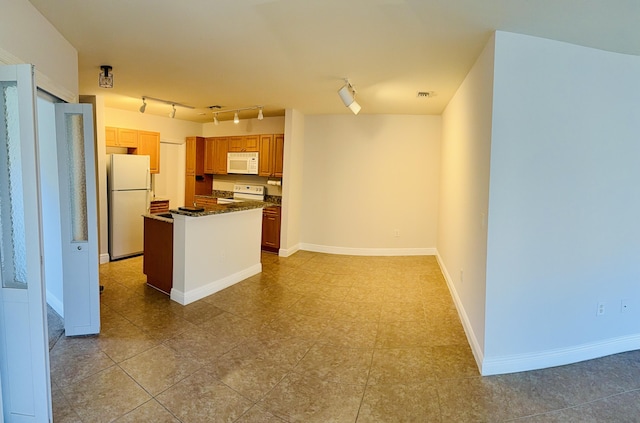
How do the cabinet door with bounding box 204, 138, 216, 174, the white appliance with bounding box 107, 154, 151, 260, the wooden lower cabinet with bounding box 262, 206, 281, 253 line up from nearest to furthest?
the white appliance with bounding box 107, 154, 151, 260 → the wooden lower cabinet with bounding box 262, 206, 281, 253 → the cabinet door with bounding box 204, 138, 216, 174

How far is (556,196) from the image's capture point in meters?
2.40

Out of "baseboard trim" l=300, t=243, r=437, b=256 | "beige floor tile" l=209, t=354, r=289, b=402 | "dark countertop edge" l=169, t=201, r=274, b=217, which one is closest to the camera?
"beige floor tile" l=209, t=354, r=289, b=402

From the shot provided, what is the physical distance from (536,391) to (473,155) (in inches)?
73.6

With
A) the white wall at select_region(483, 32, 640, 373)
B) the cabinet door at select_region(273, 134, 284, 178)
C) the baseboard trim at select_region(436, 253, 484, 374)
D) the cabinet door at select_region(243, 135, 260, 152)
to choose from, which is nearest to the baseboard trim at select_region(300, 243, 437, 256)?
the baseboard trim at select_region(436, 253, 484, 374)

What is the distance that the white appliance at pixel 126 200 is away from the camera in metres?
5.05

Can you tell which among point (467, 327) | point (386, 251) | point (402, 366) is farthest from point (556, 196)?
point (386, 251)

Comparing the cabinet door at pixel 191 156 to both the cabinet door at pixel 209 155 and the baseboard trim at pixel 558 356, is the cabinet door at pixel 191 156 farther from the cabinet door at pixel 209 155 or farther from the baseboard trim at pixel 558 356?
the baseboard trim at pixel 558 356

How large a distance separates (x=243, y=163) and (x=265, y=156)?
1.75 ft

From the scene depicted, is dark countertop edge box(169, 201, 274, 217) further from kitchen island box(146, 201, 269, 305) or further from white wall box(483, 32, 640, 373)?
white wall box(483, 32, 640, 373)

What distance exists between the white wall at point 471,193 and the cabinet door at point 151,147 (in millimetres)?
5058

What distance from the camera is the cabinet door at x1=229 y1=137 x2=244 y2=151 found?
6281 millimetres

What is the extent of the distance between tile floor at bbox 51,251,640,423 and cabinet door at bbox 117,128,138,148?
2946mm

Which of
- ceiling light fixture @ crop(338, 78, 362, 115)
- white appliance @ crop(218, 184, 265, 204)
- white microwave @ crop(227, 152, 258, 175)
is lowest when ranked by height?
white appliance @ crop(218, 184, 265, 204)

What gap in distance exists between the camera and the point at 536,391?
7.25 feet
